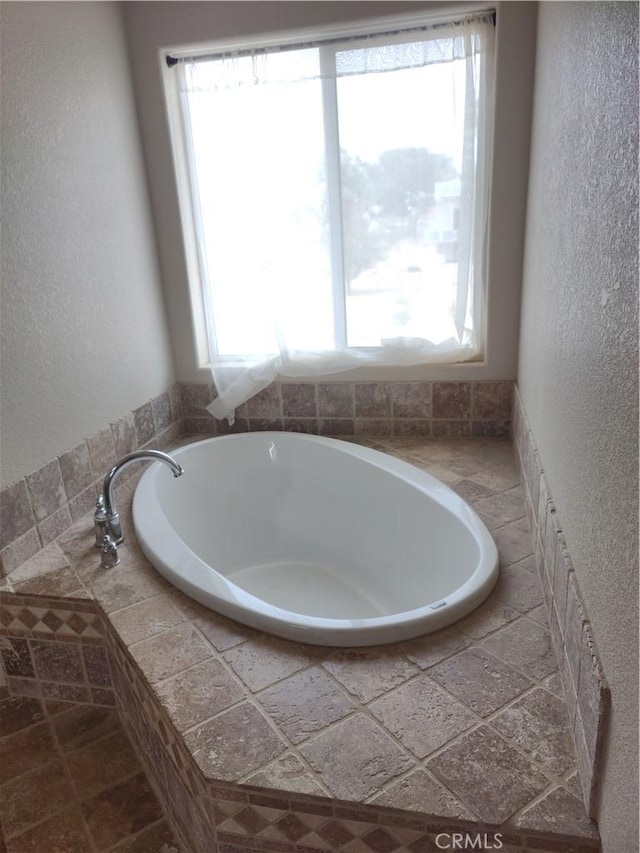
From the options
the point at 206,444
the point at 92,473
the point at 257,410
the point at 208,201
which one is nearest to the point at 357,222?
the point at 208,201

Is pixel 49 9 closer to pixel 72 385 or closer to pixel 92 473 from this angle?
pixel 72 385

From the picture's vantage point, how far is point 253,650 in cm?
139

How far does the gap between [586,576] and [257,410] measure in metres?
1.83

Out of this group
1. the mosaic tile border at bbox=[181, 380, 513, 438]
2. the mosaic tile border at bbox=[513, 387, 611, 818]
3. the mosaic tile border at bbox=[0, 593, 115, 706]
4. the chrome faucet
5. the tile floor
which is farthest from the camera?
the mosaic tile border at bbox=[181, 380, 513, 438]

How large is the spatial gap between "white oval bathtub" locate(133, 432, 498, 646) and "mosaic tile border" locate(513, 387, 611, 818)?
163mm

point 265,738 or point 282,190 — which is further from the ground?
→ point 282,190

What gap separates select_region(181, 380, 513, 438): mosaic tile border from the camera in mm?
2482

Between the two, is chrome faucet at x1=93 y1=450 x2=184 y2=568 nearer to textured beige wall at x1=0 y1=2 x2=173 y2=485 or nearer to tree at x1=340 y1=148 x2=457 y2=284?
textured beige wall at x1=0 y1=2 x2=173 y2=485

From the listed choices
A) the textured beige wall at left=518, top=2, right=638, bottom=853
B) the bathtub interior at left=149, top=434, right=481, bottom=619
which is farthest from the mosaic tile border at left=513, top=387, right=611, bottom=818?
the bathtub interior at left=149, top=434, right=481, bottom=619

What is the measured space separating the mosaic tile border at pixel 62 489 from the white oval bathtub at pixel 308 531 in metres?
0.17

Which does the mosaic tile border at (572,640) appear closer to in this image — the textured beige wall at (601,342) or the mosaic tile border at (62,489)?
the textured beige wall at (601,342)

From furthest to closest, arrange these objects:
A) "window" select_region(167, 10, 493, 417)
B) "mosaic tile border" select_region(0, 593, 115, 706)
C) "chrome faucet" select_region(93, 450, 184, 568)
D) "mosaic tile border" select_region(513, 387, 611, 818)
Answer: "window" select_region(167, 10, 493, 417)
"chrome faucet" select_region(93, 450, 184, 568)
"mosaic tile border" select_region(0, 593, 115, 706)
"mosaic tile border" select_region(513, 387, 611, 818)

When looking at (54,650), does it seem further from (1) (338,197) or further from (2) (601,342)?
(1) (338,197)

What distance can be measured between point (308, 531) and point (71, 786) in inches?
47.3
